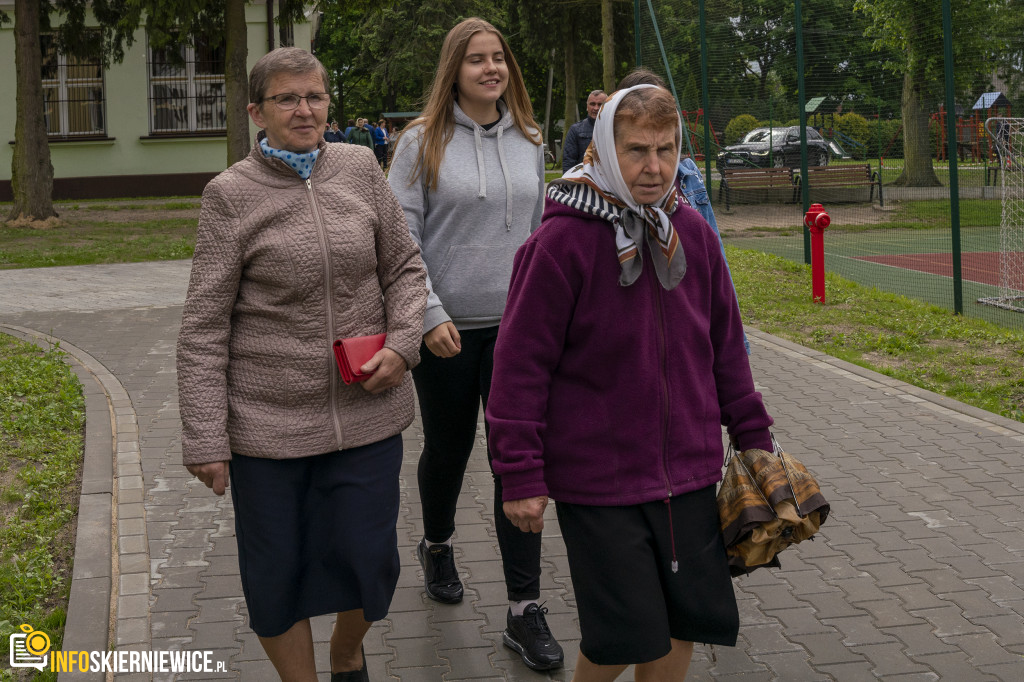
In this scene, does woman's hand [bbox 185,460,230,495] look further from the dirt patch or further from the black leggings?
the dirt patch

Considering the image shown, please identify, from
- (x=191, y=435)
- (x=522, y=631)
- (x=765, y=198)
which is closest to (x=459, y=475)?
(x=522, y=631)

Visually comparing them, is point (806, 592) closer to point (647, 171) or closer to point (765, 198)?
point (647, 171)

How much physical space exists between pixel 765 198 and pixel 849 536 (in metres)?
11.3

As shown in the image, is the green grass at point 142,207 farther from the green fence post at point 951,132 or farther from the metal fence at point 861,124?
the green fence post at point 951,132

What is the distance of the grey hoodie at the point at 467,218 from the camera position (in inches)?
156

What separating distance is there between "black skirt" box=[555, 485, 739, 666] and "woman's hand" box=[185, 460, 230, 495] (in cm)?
92

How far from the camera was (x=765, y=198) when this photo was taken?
15.8 meters

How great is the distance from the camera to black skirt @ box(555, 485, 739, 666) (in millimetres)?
2807

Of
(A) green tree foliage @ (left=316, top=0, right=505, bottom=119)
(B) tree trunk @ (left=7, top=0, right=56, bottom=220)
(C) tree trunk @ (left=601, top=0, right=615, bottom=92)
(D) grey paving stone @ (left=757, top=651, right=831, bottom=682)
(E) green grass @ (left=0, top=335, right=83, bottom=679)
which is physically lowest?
(D) grey paving stone @ (left=757, top=651, right=831, bottom=682)

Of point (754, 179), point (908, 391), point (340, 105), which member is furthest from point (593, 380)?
point (340, 105)

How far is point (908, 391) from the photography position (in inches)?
305

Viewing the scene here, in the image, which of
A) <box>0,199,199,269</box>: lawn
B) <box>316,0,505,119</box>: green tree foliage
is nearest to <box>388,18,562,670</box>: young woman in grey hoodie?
<box>0,199,199,269</box>: lawn

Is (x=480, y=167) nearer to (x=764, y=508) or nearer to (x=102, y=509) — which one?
(x=764, y=508)

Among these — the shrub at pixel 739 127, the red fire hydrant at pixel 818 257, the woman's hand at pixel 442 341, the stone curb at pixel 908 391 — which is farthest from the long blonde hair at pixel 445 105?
the shrub at pixel 739 127
